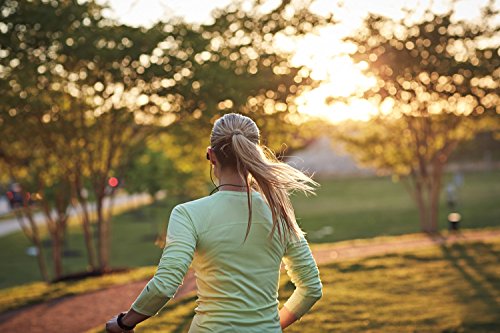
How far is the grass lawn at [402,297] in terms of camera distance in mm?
8648

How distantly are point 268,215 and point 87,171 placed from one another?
14.4 meters

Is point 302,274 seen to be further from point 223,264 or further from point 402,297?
point 402,297

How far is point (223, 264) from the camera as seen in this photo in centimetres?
285

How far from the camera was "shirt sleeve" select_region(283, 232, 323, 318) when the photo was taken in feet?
10.2

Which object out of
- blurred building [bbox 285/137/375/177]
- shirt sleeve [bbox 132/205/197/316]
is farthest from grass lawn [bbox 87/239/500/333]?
blurred building [bbox 285/137/375/177]

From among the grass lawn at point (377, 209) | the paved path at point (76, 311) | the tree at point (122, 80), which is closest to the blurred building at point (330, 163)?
the grass lawn at point (377, 209)

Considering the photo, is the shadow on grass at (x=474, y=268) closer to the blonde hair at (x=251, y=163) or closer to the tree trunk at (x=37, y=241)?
the blonde hair at (x=251, y=163)

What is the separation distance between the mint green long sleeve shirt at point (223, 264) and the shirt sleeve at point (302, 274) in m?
0.13

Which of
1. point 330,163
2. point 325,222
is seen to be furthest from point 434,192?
point 330,163

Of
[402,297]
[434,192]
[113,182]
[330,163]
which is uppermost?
[113,182]

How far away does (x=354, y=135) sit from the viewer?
2548 centimetres

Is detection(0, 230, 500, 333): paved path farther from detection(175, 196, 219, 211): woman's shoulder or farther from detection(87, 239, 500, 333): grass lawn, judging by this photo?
detection(175, 196, 219, 211): woman's shoulder

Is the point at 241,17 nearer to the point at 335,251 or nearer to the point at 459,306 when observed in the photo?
the point at 335,251

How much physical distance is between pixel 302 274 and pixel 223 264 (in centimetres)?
45
